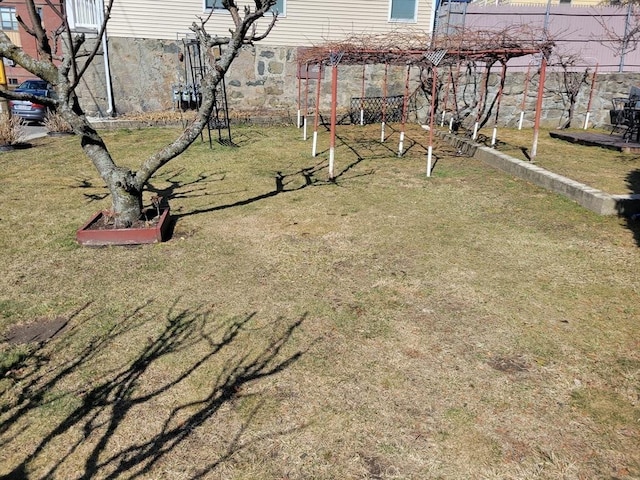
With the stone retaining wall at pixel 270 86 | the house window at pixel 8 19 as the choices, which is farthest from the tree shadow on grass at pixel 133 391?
the house window at pixel 8 19

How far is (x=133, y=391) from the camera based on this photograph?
10.2 feet

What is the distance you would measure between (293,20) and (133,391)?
51.6ft

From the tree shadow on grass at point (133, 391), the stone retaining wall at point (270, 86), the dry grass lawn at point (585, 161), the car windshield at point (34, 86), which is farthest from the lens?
the car windshield at point (34, 86)

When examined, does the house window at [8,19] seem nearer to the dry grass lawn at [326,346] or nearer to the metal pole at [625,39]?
the dry grass lawn at [326,346]

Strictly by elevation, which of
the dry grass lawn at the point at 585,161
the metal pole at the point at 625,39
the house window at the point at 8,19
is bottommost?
the dry grass lawn at the point at 585,161

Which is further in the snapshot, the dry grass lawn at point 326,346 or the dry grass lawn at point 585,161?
the dry grass lawn at point 585,161

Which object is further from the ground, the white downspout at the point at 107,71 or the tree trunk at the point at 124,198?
the white downspout at the point at 107,71

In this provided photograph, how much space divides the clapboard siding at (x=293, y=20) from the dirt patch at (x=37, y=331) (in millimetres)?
14099

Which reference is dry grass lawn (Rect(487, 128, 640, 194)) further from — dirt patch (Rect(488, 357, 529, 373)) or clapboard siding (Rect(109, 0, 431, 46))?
clapboard siding (Rect(109, 0, 431, 46))

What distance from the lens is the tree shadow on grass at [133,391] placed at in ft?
8.51

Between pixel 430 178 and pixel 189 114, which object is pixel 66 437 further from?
pixel 189 114

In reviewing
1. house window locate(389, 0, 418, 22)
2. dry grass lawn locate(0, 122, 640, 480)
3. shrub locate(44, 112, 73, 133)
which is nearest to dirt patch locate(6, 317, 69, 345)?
dry grass lawn locate(0, 122, 640, 480)

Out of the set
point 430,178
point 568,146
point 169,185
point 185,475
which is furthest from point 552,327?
point 568,146

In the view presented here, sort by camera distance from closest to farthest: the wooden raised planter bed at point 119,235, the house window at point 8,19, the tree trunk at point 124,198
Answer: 1. the wooden raised planter bed at point 119,235
2. the tree trunk at point 124,198
3. the house window at point 8,19
